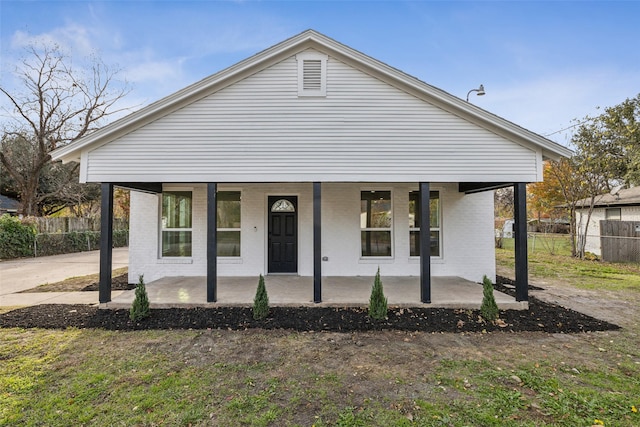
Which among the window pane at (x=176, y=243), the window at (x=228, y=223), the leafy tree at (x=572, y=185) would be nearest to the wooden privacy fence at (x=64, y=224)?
the window pane at (x=176, y=243)

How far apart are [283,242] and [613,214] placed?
17.5 meters

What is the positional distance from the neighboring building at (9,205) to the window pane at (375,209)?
28.0 metres

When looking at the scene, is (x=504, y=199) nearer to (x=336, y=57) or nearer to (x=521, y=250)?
(x=521, y=250)

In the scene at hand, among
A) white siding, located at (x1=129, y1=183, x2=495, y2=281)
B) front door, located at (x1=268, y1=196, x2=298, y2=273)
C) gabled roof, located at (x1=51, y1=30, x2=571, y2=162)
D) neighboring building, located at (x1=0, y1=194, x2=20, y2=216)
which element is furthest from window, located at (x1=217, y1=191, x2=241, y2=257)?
neighboring building, located at (x1=0, y1=194, x2=20, y2=216)

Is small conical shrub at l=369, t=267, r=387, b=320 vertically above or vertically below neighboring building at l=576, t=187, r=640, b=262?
below

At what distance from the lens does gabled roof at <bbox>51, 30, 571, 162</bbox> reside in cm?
609

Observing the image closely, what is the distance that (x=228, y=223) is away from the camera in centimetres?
848

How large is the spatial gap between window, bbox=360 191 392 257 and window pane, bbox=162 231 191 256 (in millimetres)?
4899

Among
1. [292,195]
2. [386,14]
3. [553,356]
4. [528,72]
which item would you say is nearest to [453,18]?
[386,14]

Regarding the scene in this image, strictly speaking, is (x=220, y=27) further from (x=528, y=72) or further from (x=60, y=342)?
(x=528, y=72)

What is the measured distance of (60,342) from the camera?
4676 mm

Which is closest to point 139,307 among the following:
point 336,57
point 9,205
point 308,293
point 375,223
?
point 308,293

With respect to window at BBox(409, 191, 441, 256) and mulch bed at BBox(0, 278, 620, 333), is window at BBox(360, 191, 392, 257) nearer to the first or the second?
→ window at BBox(409, 191, 441, 256)

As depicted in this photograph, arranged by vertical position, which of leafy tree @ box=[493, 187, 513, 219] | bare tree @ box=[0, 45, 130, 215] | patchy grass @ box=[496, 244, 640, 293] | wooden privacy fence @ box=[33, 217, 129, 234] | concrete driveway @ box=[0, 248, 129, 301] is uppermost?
bare tree @ box=[0, 45, 130, 215]
